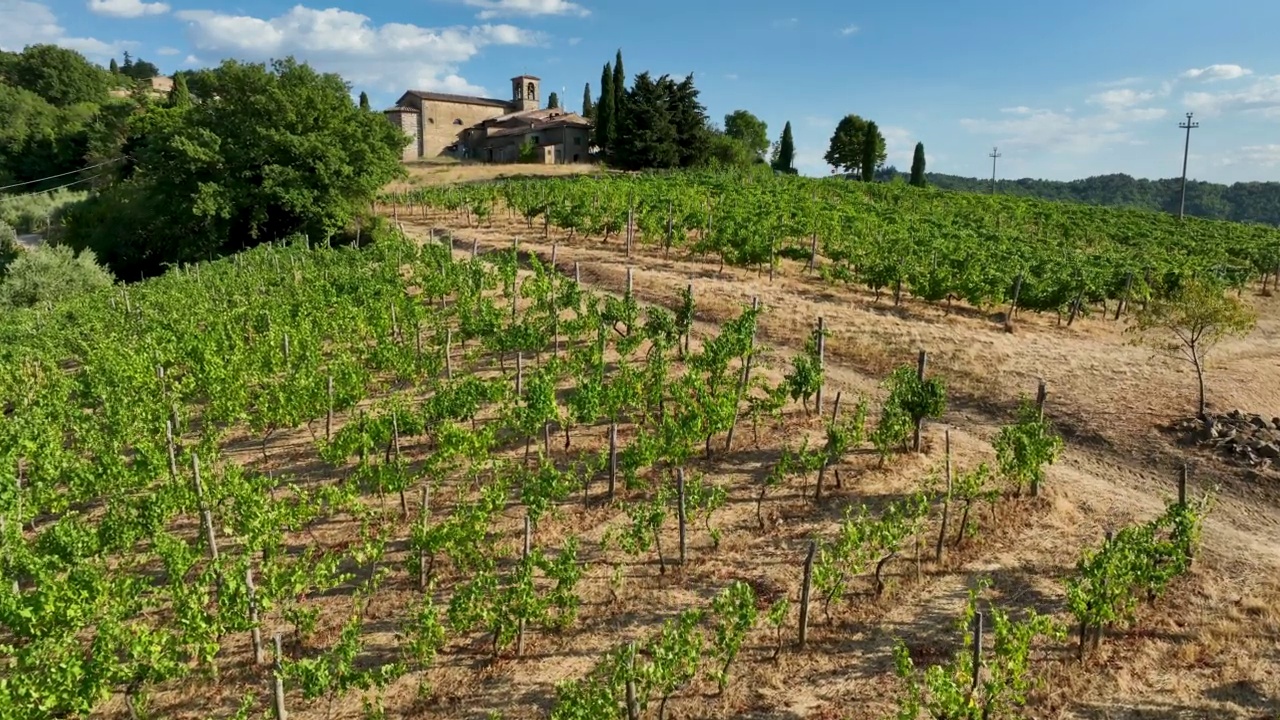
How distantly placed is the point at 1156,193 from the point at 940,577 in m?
148

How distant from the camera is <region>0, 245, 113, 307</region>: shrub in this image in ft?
91.9

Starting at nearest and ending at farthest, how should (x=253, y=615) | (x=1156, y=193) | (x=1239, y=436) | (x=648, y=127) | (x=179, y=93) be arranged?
(x=253, y=615) < (x=1239, y=436) < (x=648, y=127) < (x=179, y=93) < (x=1156, y=193)

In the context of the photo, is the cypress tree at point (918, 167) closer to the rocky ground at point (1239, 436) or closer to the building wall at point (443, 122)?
the building wall at point (443, 122)

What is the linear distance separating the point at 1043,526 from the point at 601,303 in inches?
553

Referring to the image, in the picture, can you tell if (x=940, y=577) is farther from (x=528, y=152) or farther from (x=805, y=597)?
(x=528, y=152)

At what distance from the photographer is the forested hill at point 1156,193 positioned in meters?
104

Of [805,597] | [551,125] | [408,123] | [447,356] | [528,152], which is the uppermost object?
[408,123]

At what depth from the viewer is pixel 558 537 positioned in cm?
1054

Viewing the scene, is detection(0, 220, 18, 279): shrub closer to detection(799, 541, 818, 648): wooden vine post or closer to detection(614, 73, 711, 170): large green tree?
detection(614, 73, 711, 170): large green tree

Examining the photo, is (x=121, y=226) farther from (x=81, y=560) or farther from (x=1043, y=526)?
(x=1043, y=526)

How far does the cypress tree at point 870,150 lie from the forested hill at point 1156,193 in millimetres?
20672

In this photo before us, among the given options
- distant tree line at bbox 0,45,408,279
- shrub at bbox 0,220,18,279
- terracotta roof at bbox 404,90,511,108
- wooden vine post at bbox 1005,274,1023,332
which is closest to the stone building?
terracotta roof at bbox 404,90,511,108

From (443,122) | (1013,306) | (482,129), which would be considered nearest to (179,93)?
(443,122)

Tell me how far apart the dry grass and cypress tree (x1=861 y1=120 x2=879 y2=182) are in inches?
2082
